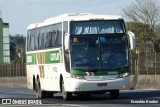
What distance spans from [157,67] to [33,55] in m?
8.37

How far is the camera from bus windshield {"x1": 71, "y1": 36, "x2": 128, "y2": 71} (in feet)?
85.3

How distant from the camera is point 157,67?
3741 centimetres

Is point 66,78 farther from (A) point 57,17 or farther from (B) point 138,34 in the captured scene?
(B) point 138,34

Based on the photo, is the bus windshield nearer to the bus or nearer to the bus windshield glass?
the bus

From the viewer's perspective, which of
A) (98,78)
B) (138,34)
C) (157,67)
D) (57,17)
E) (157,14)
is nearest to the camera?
(98,78)

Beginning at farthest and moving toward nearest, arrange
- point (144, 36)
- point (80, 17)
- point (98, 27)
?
point (144, 36) → point (80, 17) → point (98, 27)

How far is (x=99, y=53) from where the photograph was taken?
2614cm

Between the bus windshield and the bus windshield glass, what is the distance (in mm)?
275

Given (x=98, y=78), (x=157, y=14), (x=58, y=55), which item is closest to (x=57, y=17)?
(x=58, y=55)

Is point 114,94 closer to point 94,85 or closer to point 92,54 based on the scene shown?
point 94,85

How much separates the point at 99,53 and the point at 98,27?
1.15 metres

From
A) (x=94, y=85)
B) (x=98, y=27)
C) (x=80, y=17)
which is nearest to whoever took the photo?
(x=94, y=85)

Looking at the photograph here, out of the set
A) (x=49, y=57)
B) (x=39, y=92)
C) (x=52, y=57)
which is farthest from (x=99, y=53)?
(x=39, y=92)

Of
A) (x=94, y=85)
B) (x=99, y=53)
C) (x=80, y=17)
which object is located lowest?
(x=94, y=85)
